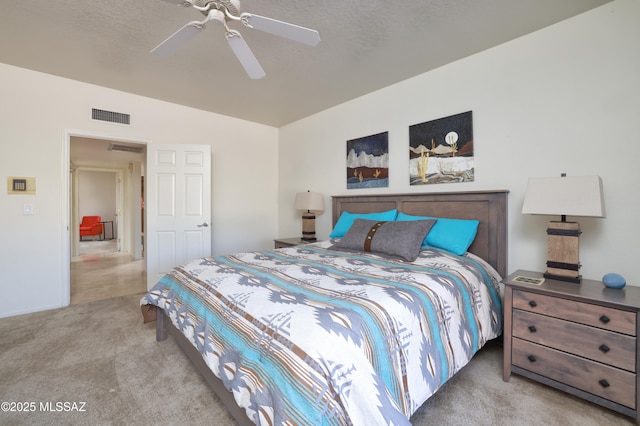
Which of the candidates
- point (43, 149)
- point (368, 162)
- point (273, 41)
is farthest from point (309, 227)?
point (43, 149)

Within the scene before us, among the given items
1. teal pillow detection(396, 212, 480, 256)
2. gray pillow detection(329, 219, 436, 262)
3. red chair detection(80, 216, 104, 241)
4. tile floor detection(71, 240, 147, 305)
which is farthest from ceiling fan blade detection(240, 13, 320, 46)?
red chair detection(80, 216, 104, 241)

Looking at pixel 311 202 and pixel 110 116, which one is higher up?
pixel 110 116

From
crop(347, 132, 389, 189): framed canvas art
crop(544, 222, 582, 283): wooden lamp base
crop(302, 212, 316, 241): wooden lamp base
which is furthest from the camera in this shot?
crop(302, 212, 316, 241): wooden lamp base

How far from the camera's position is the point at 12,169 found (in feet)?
9.59

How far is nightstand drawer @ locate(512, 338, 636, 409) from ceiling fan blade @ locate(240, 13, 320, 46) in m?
2.31

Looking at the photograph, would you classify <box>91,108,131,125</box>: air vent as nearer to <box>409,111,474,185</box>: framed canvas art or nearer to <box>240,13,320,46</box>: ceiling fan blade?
<box>240,13,320,46</box>: ceiling fan blade

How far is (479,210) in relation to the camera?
2.47 meters

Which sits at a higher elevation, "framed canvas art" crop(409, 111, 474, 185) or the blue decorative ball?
"framed canvas art" crop(409, 111, 474, 185)

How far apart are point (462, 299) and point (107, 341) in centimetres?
279

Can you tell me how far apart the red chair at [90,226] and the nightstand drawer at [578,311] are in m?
10.9

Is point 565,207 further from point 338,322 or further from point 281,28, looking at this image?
point 281,28

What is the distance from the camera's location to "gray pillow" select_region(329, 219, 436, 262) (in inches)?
89.1

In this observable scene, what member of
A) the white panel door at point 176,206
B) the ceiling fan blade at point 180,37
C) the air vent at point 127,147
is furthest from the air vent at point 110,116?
the ceiling fan blade at point 180,37

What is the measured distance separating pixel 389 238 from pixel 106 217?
1088cm
